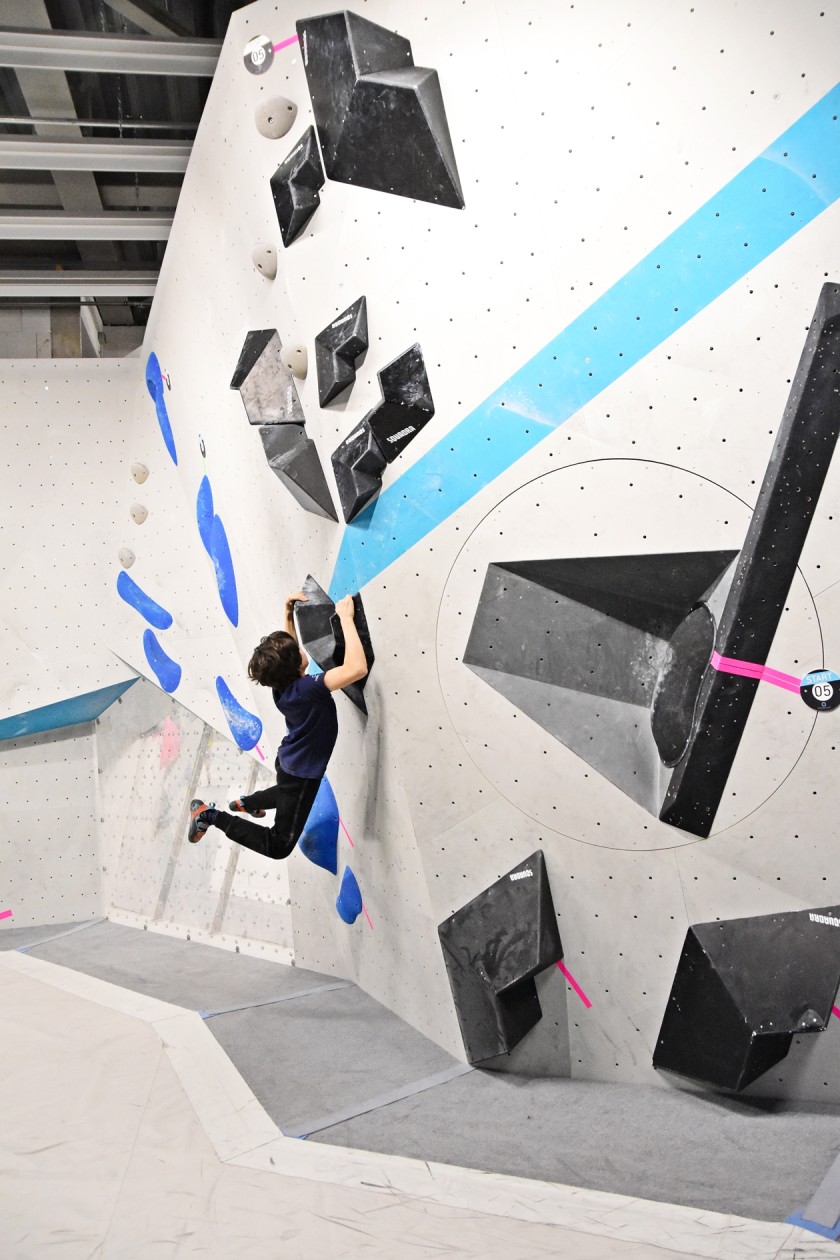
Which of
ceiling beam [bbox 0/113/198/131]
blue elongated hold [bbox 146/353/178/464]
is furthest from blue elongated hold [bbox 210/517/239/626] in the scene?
ceiling beam [bbox 0/113/198/131]

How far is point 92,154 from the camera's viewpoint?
3504mm

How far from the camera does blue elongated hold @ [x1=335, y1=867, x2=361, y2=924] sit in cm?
316

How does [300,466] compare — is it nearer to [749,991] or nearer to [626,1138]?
[749,991]

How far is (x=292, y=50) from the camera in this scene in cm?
243

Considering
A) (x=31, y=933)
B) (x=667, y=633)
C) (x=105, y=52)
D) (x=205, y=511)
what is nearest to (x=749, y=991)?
(x=667, y=633)

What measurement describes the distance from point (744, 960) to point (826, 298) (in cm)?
133

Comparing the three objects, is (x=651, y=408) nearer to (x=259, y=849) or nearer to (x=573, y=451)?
(x=573, y=451)

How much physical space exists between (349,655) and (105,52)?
203cm

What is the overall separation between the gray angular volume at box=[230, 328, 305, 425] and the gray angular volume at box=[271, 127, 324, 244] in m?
0.35

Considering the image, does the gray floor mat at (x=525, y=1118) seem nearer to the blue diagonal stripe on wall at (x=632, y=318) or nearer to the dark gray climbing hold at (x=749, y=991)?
the dark gray climbing hold at (x=749, y=991)

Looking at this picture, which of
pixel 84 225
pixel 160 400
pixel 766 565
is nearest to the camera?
pixel 766 565

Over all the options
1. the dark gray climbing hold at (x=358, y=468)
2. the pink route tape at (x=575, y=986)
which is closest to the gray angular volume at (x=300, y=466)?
the dark gray climbing hold at (x=358, y=468)

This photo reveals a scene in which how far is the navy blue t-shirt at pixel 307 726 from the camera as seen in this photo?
→ 2863mm

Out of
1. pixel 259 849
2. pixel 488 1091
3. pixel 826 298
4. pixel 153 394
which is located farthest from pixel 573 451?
pixel 153 394
